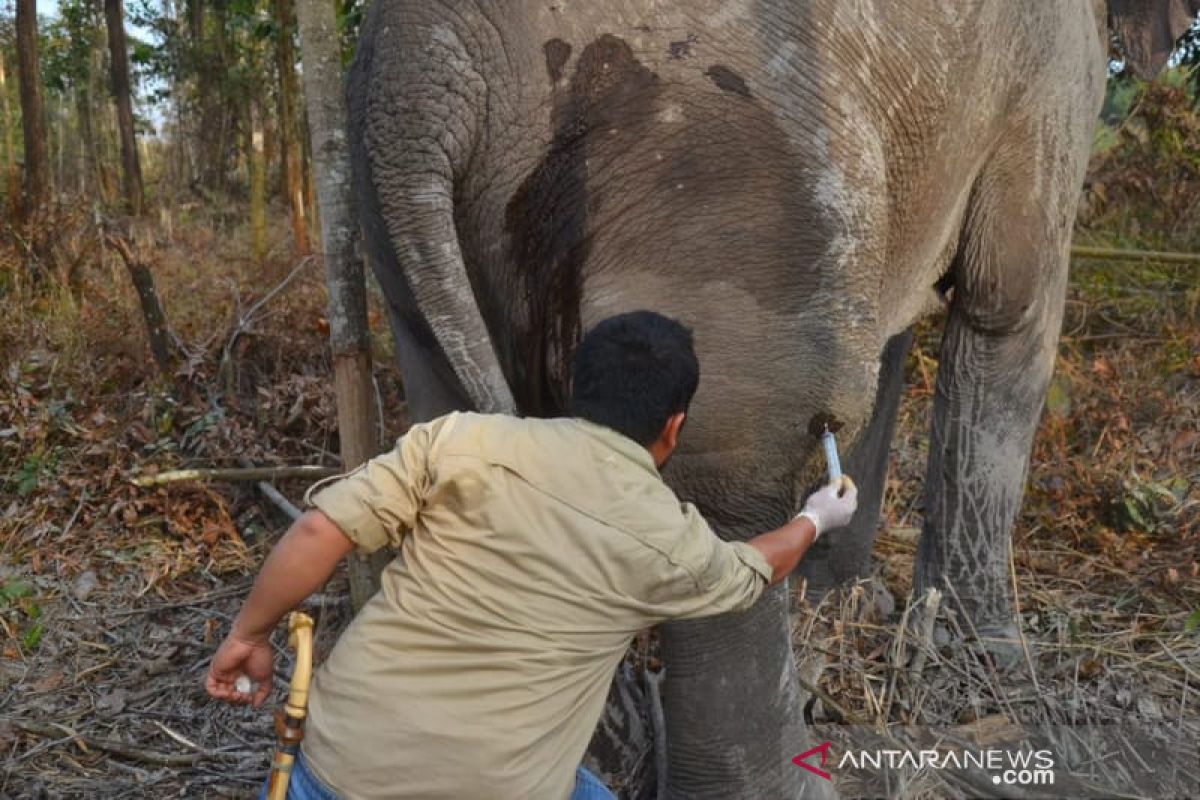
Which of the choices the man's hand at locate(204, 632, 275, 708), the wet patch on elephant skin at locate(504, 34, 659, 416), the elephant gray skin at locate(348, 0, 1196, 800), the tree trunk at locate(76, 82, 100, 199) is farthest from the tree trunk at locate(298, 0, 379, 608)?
the tree trunk at locate(76, 82, 100, 199)

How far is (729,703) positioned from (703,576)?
0.89m

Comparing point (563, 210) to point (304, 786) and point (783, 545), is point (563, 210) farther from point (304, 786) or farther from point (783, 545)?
point (304, 786)

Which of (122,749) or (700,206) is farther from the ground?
(700,206)

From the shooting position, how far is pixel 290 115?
11227 mm

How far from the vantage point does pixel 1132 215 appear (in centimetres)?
696

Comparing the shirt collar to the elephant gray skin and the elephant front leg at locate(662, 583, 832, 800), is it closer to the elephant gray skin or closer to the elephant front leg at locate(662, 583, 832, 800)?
the elephant gray skin

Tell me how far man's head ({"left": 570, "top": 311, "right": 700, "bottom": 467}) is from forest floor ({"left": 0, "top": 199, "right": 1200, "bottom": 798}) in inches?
54.4

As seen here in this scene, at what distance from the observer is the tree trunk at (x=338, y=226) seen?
9.18 feet

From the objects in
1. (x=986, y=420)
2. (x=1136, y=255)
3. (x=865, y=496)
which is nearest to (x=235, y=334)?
(x=865, y=496)

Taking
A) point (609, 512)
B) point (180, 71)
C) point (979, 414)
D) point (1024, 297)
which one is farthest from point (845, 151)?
point (180, 71)

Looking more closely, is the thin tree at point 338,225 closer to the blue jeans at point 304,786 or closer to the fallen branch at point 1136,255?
the blue jeans at point 304,786

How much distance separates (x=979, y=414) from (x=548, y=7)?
2.04m

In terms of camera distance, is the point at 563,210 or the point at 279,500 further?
the point at 279,500

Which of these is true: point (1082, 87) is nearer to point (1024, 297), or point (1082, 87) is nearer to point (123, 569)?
point (1024, 297)
